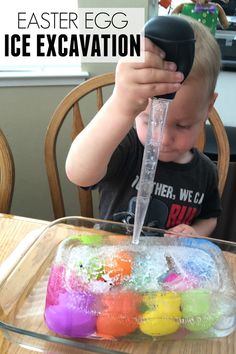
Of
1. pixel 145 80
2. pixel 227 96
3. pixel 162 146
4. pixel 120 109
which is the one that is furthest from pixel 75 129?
pixel 227 96

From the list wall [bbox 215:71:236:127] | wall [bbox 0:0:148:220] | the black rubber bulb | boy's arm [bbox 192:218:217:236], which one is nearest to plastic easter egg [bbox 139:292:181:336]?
the black rubber bulb

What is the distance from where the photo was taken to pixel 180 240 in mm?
638

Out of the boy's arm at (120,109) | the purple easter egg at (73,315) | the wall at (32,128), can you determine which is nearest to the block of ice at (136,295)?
the purple easter egg at (73,315)

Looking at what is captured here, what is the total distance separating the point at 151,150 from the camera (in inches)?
21.1

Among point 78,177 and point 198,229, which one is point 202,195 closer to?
point 198,229

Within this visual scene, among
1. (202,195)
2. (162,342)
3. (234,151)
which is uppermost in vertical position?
(162,342)

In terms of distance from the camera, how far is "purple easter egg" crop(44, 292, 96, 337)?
18.4 inches

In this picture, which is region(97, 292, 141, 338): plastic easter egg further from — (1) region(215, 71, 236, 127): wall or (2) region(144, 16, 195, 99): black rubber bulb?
(1) region(215, 71, 236, 127): wall

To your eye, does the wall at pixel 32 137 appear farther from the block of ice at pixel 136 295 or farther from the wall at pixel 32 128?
the block of ice at pixel 136 295

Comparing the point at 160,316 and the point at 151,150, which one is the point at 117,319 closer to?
the point at 160,316

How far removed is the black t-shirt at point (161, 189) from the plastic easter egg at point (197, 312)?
0.36m

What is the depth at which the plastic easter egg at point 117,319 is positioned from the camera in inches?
18.5

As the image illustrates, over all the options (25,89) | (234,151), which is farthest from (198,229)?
(25,89)

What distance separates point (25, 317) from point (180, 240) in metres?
0.25
